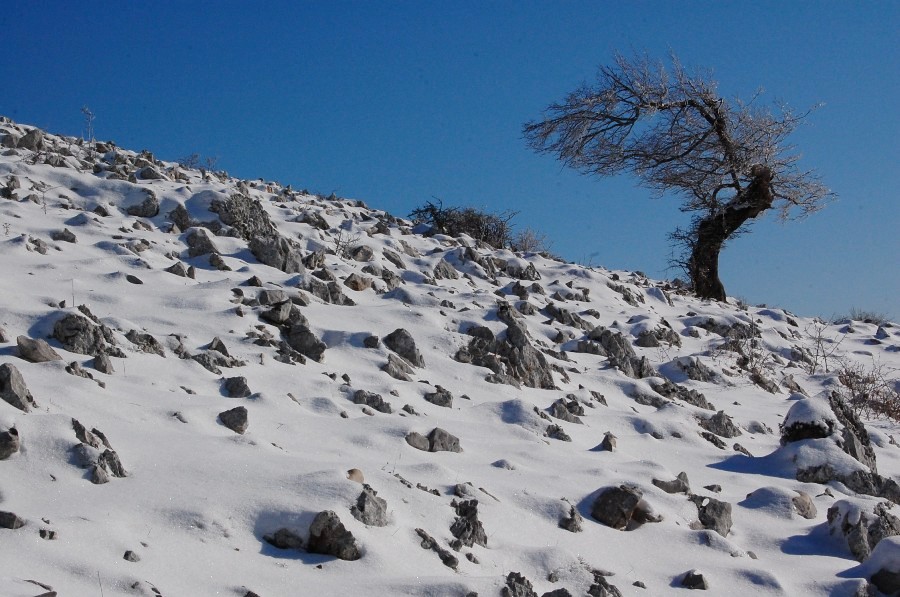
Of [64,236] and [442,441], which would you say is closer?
[442,441]

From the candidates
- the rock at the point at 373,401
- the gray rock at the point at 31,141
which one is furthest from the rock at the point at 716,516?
the gray rock at the point at 31,141

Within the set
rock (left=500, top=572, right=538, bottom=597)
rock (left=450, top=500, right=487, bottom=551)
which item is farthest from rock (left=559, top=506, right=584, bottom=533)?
rock (left=500, top=572, right=538, bottom=597)

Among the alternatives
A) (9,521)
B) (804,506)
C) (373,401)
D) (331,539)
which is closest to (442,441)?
(373,401)

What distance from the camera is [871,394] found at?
7.50m

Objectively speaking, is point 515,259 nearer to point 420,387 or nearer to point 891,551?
point 420,387

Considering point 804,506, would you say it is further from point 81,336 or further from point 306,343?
point 81,336

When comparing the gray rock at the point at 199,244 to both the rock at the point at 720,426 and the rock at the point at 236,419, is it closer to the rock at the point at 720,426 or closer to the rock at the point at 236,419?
the rock at the point at 236,419

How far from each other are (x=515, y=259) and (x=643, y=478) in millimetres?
6026

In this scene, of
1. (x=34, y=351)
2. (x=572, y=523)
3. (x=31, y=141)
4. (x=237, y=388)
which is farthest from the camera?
(x=31, y=141)

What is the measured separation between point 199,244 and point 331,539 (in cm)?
464

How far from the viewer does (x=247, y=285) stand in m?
6.15

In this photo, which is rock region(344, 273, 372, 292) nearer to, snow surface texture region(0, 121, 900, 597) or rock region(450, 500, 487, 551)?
snow surface texture region(0, 121, 900, 597)

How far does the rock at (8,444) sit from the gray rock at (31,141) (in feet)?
25.0

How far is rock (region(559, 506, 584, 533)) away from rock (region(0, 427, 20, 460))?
222 centimetres
